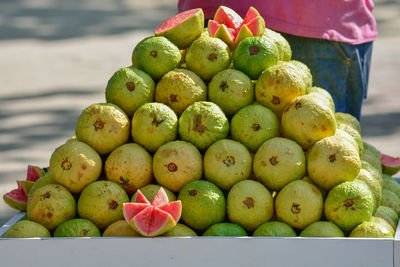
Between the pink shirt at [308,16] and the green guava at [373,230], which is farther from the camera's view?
the pink shirt at [308,16]

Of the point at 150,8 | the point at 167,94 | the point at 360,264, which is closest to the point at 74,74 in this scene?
the point at 150,8

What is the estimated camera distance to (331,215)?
7.04 feet

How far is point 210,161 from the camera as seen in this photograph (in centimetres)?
223

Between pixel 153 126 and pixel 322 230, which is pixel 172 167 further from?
pixel 322 230

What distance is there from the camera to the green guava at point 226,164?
222cm

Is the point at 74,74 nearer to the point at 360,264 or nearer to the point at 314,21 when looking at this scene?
the point at 314,21

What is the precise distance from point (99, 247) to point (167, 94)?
25.2 inches

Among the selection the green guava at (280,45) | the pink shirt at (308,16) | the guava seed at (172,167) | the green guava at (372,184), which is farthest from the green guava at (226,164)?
the pink shirt at (308,16)

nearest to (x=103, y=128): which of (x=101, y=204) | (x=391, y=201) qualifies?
(x=101, y=204)

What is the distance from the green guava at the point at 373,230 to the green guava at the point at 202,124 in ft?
1.82

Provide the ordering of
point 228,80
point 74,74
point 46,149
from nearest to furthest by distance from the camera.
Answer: point 228,80, point 46,149, point 74,74

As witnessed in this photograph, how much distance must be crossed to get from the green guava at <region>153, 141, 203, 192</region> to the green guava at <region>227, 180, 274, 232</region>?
0.16 m

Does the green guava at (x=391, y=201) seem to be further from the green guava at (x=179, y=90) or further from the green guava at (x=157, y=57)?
the green guava at (x=157, y=57)

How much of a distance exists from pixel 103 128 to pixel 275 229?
679 mm
